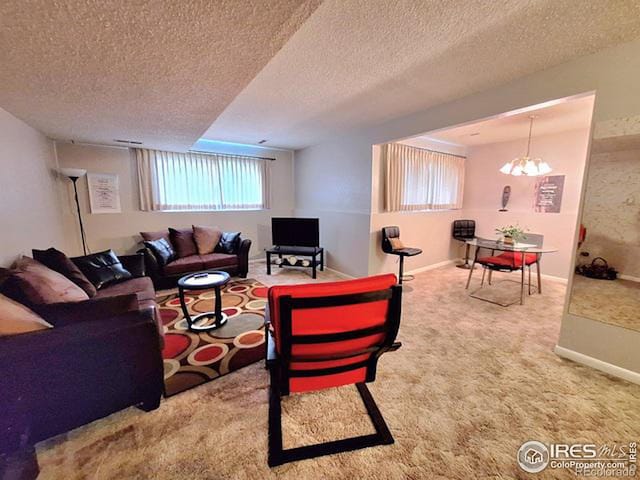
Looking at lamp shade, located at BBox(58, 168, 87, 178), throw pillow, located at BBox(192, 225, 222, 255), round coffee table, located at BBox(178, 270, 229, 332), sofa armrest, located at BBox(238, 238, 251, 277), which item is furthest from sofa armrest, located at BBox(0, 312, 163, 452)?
lamp shade, located at BBox(58, 168, 87, 178)

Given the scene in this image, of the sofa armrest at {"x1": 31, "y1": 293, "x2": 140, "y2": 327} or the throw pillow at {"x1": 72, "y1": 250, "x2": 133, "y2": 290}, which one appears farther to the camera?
the throw pillow at {"x1": 72, "y1": 250, "x2": 133, "y2": 290}

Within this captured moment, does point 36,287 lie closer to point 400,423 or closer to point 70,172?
point 400,423

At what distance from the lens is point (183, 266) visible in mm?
3689

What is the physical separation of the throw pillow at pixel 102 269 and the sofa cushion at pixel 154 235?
1.03 m

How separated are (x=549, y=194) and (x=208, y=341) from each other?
5.57m

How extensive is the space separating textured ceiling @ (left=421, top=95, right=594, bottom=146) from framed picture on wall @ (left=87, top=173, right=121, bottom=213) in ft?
15.6

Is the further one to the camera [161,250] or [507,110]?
[161,250]

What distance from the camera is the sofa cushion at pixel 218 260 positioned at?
389 centimetres

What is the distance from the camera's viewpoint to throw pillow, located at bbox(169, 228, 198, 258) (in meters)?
4.12

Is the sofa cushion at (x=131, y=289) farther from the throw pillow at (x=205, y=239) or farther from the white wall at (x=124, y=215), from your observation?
the white wall at (x=124, y=215)

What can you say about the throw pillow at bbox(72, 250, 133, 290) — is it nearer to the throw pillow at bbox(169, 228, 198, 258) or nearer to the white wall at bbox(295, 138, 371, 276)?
the throw pillow at bbox(169, 228, 198, 258)

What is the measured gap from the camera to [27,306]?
156 centimetres

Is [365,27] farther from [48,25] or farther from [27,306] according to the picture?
[27,306]

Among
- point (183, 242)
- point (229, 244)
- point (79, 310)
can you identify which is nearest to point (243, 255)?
point (229, 244)
